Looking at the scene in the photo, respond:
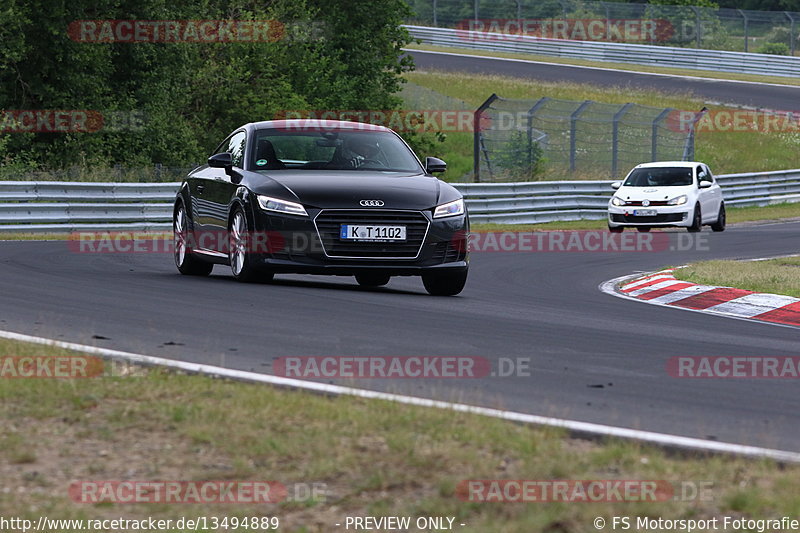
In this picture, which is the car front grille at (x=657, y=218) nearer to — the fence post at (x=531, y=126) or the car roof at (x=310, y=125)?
the fence post at (x=531, y=126)

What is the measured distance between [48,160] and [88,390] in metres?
22.3

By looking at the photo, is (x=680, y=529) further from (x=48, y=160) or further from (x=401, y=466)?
(x=48, y=160)

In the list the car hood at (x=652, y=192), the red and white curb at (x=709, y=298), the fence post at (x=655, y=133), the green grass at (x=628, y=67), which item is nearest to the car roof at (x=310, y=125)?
the red and white curb at (x=709, y=298)

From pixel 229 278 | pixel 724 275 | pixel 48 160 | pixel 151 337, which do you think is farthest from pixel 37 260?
pixel 48 160

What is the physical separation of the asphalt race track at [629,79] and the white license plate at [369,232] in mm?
40219

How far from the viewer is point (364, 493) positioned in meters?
4.91

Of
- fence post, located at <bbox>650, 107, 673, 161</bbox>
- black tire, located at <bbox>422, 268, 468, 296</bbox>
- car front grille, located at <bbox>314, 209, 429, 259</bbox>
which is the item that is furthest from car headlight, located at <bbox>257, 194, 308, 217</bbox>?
fence post, located at <bbox>650, 107, 673, 161</bbox>

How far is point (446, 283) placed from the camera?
40.8ft

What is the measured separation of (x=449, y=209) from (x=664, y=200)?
1472 centimetres

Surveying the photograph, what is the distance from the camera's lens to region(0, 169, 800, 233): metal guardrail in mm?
21938

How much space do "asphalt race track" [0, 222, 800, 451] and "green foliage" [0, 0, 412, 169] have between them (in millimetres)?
13501

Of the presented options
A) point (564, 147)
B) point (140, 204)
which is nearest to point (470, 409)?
point (140, 204)

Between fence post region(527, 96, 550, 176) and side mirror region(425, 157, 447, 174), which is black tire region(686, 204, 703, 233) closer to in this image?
fence post region(527, 96, 550, 176)

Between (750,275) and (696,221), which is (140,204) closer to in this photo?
(696,221)
